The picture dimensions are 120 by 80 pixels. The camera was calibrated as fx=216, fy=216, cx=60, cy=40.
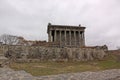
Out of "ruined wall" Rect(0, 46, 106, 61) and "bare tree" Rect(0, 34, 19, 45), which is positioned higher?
"bare tree" Rect(0, 34, 19, 45)

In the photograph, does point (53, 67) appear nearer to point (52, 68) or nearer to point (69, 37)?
point (52, 68)

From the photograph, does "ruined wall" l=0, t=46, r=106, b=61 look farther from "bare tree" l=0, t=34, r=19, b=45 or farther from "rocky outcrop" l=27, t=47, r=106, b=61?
"bare tree" l=0, t=34, r=19, b=45

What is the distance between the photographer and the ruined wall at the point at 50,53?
4149 cm

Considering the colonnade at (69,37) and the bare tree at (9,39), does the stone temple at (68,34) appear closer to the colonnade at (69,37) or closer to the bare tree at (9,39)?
the colonnade at (69,37)

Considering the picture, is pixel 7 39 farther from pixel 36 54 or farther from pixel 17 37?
pixel 36 54

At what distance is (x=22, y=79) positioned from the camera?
1405 centimetres

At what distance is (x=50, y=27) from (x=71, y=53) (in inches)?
1017

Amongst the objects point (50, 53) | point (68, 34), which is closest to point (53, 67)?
point (50, 53)

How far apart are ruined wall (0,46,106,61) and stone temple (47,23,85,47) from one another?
75.3 feet

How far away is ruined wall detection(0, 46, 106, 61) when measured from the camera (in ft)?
136

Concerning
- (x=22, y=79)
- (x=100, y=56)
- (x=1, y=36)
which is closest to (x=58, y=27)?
(x=1, y=36)

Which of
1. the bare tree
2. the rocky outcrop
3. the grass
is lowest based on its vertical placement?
the grass

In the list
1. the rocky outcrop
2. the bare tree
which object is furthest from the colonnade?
the rocky outcrop

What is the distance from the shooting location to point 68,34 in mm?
70312
